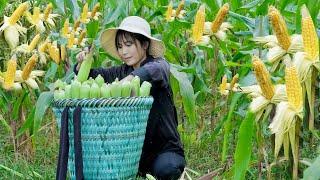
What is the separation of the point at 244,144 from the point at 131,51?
1.66 metres

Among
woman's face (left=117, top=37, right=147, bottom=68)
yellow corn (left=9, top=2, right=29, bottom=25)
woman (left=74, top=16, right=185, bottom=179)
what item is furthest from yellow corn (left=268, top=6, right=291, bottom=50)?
yellow corn (left=9, top=2, right=29, bottom=25)

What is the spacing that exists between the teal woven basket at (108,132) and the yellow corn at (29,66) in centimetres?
52

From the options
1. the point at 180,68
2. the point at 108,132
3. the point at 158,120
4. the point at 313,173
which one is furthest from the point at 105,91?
the point at 313,173

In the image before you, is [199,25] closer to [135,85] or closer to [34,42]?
[135,85]

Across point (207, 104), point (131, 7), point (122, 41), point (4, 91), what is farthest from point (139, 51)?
point (207, 104)

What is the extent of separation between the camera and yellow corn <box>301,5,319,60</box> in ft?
5.30

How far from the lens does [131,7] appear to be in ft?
15.0

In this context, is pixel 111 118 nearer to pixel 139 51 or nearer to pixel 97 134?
pixel 97 134

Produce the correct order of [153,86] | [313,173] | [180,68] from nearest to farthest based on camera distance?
[313,173]
[153,86]
[180,68]

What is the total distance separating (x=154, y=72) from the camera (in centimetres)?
310

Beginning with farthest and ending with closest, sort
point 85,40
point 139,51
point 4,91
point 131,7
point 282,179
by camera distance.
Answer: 1. point 131,7
2. point 85,40
3. point 4,91
4. point 139,51
5. point 282,179

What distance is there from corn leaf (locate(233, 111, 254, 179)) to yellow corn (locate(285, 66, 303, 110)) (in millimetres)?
133

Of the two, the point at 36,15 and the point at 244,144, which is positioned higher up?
the point at 36,15

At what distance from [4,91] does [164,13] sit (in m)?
1.09
